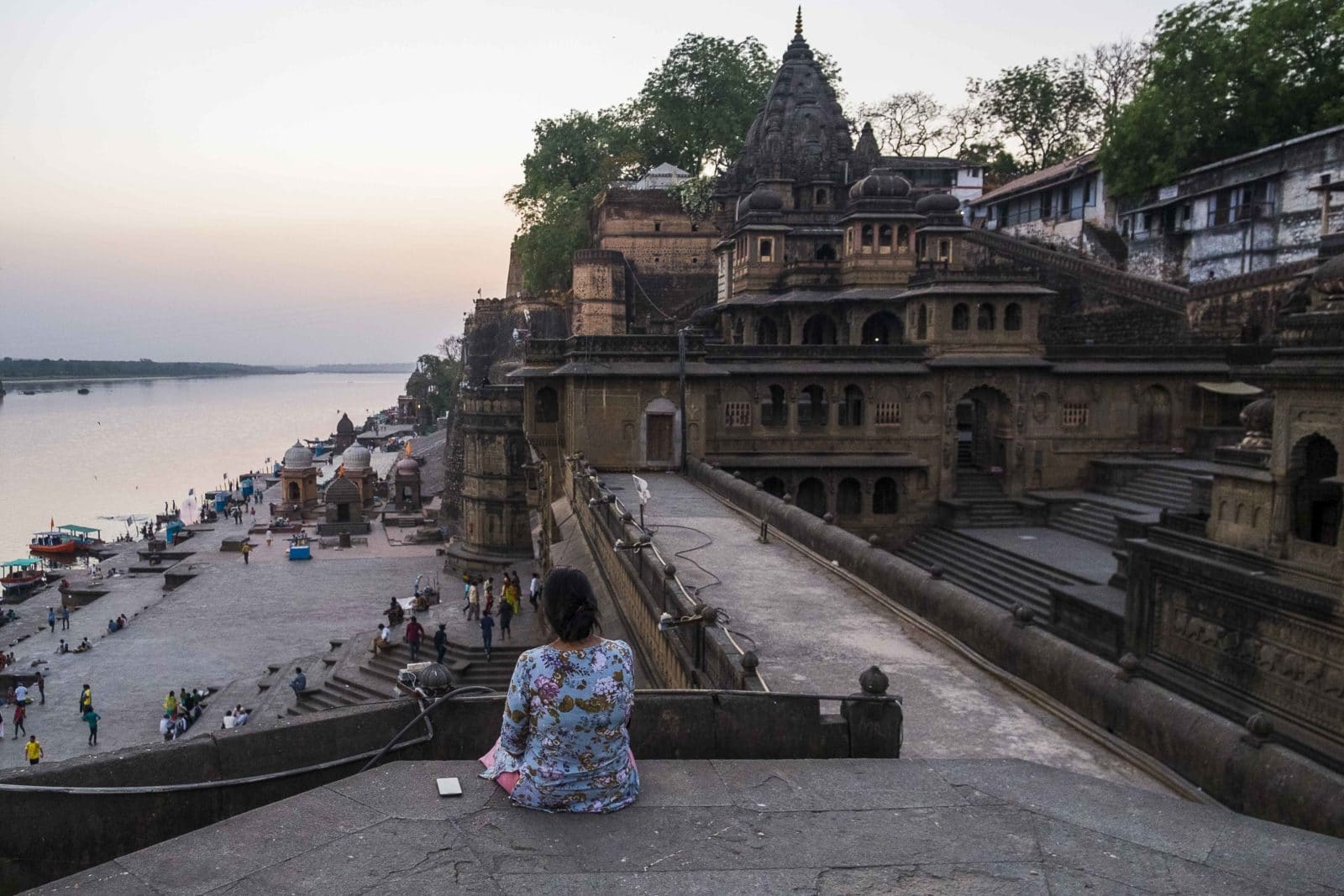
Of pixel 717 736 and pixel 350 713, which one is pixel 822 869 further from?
pixel 350 713

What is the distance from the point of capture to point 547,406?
25594 mm

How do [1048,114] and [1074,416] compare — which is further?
[1048,114]

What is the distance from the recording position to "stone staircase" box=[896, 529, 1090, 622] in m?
20.6

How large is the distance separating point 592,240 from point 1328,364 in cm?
4391

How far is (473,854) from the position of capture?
4.34 metres

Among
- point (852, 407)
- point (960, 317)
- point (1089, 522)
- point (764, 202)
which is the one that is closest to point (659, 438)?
point (852, 407)

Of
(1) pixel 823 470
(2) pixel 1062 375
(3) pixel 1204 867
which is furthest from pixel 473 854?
(2) pixel 1062 375

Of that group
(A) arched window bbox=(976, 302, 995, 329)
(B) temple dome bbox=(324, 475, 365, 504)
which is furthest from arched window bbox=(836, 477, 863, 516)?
(B) temple dome bbox=(324, 475, 365, 504)

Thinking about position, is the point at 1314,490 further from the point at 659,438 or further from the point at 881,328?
the point at 881,328

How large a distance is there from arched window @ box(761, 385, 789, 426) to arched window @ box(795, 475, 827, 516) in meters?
1.85

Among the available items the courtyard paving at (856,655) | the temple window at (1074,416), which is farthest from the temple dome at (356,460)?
the courtyard paving at (856,655)

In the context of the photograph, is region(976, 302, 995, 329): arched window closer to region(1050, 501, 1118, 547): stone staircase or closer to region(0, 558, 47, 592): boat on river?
region(1050, 501, 1118, 547): stone staircase

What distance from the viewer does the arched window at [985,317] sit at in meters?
28.5

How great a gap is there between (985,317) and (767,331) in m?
9.06
